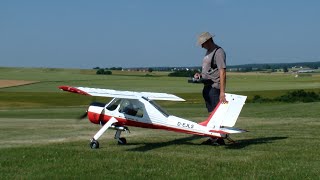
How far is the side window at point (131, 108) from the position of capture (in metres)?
13.1

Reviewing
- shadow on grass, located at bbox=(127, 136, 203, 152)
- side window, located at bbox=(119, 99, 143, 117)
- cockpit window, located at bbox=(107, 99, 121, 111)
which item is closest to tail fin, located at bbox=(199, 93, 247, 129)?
shadow on grass, located at bbox=(127, 136, 203, 152)

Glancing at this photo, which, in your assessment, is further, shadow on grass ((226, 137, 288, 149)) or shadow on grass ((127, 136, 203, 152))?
shadow on grass ((127, 136, 203, 152))

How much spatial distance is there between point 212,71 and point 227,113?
4.10 ft

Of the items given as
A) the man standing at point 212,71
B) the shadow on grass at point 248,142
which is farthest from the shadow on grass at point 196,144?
the man standing at point 212,71

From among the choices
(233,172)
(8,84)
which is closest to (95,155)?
(233,172)

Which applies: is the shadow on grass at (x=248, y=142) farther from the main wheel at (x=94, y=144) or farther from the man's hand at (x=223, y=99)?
the main wheel at (x=94, y=144)

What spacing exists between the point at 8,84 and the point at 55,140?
2693 inches

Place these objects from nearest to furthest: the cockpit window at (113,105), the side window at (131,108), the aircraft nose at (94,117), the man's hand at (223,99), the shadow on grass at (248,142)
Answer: the man's hand at (223,99), the shadow on grass at (248,142), the side window at (131,108), the cockpit window at (113,105), the aircraft nose at (94,117)

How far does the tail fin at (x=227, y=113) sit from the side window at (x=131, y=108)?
77.7 inches

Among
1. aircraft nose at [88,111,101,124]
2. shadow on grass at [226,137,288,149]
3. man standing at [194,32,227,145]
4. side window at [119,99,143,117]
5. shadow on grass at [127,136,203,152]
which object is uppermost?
man standing at [194,32,227,145]

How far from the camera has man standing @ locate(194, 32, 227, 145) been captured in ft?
40.2

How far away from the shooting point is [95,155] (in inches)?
435

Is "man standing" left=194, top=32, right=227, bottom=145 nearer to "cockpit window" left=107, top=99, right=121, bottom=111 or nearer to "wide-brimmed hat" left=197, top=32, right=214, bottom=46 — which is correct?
"wide-brimmed hat" left=197, top=32, right=214, bottom=46

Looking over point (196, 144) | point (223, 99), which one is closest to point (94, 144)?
point (196, 144)
